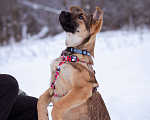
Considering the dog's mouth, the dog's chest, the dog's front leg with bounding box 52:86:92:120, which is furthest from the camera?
the dog's mouth

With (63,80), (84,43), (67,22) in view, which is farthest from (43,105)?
(67,22)

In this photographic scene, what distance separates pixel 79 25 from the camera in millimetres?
2494

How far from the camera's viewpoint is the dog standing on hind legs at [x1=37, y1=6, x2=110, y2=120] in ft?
6.44

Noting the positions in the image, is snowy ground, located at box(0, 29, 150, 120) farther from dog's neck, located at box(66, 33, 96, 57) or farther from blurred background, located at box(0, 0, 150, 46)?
blurred background, located at box(0, 0, 150, 46)

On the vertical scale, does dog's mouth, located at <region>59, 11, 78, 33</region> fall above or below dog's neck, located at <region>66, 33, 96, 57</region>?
above

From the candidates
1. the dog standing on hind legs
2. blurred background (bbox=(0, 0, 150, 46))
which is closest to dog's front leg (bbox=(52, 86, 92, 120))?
the dog standing on hind legs

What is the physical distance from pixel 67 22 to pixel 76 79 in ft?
2.72

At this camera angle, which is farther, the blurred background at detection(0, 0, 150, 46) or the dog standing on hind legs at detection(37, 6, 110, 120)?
the blurred background at detection(0, 0, 150, 46)

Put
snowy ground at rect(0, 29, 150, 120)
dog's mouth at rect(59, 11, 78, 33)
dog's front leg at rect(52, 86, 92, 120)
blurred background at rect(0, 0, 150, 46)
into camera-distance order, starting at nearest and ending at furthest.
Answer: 1. dog's front leg at rect(52, 86, 92, 120)
2. dog's mouth at rect(59, 11, 78, 33)
3. snowy ground at rect(0, 29, 150, 120)
4. blurred background at rect(0, 0, 150, 46)

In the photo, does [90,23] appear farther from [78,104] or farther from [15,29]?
[15,29]

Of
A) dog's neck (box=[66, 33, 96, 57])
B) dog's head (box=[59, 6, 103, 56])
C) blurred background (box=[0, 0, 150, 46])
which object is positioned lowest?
dog's neck (box=[66, 33, 96, 57])

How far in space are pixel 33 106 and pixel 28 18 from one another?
20.2 metres

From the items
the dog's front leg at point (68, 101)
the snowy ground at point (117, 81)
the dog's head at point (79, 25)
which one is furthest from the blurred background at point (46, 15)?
the dog's front leg at point (68, 101)

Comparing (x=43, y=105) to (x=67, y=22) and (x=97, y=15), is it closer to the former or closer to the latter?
(x=67, y=22)
